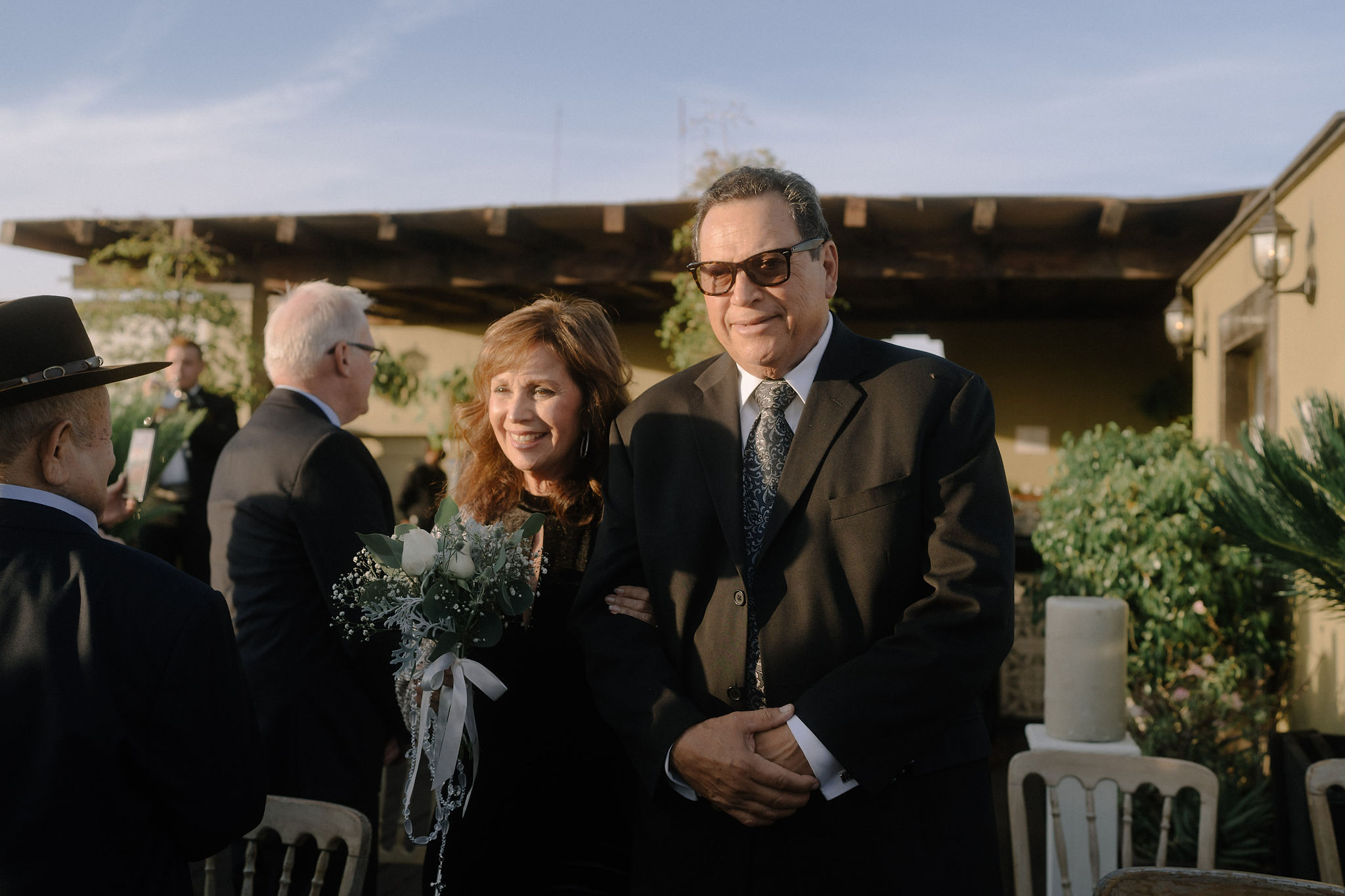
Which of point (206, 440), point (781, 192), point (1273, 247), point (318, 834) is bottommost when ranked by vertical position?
point (318, 834)

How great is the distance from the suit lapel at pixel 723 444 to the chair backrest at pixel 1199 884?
2.75 ft

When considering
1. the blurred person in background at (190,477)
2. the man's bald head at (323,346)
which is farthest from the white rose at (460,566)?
the blurred person in background at (190,477)

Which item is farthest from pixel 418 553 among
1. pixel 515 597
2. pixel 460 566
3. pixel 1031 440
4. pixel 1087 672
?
pixel 1031 440

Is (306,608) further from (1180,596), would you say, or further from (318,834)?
(1180,596)

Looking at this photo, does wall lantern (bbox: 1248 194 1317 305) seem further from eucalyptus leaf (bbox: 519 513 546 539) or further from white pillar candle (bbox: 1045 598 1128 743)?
eucalyptus leaf (bbox: 519 513 546 539)

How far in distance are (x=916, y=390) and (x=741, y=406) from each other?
33 centimetres

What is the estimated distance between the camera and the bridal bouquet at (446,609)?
198 cm

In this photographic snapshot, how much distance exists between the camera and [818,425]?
1.82 m

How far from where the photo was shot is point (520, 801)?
2.18 metres

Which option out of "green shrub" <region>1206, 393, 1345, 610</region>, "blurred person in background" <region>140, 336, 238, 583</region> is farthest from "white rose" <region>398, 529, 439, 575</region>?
"blurred person in background" <region>140, 336, 238, 583</region>

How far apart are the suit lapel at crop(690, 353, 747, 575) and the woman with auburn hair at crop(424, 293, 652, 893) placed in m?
0.52

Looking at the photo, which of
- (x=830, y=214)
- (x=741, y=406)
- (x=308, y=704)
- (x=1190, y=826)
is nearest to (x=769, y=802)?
(x=741, y=406)

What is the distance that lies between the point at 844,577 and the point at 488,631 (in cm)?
74

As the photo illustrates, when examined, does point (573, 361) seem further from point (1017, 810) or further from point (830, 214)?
point (830, 214)
